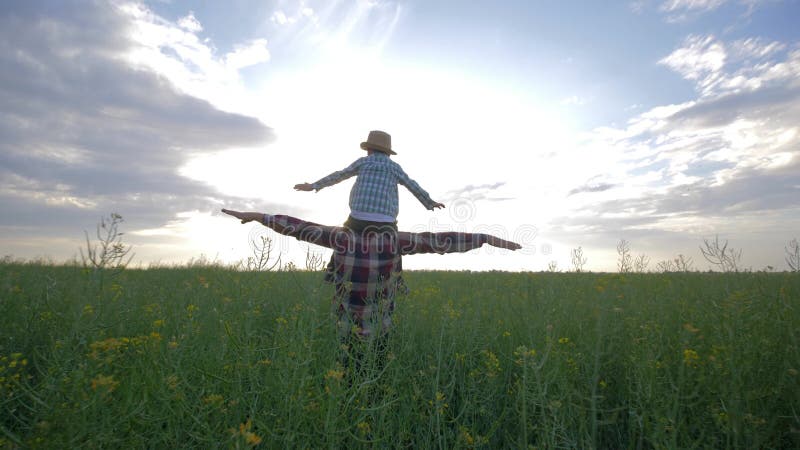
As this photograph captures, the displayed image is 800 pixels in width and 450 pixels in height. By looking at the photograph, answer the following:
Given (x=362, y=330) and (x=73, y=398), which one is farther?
(x=362, y=330)

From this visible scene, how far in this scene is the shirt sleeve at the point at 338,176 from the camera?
12.6ft

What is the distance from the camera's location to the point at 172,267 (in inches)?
420

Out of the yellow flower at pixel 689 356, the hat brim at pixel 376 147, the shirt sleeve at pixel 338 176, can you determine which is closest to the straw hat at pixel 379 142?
the hat brim at pixel 376 147

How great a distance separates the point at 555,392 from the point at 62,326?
154 inches

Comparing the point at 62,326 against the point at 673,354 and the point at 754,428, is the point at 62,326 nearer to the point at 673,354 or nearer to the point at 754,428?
the point at 754,428

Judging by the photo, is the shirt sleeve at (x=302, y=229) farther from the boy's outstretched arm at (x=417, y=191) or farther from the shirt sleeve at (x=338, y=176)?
the boy's outstretched arm at (x=417, y=191)

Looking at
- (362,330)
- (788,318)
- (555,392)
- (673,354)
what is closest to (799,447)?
(673,354)

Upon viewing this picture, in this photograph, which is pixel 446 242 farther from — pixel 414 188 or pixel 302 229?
pixel 302 229

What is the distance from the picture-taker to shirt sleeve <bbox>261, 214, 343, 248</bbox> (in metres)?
3.40

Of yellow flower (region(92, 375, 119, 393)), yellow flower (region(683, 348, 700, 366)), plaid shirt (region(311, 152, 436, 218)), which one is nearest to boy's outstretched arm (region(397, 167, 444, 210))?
plaid shirt (region(311, 152, 436, 218))

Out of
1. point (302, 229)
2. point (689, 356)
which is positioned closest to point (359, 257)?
point (302, 229)

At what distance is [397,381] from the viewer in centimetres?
236

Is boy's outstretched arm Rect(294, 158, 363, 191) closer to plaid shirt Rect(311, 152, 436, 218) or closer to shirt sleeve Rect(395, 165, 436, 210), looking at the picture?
plaid shirt Rect(311, 152, 436, 218)

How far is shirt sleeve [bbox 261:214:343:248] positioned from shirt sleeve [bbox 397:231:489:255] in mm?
618
